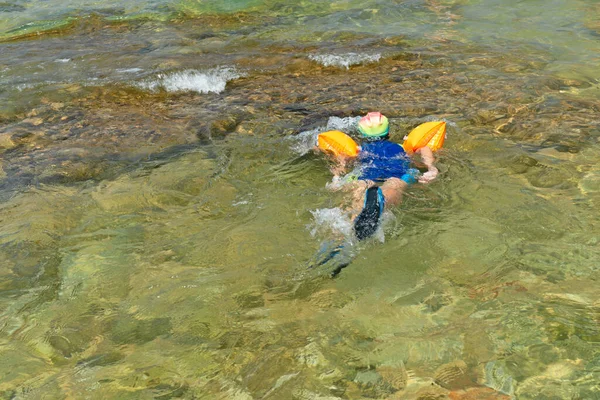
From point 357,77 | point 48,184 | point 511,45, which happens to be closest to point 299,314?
point 48,184

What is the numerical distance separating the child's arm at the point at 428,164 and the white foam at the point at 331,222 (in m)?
0.87

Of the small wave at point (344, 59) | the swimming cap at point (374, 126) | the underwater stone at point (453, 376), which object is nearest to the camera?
the underwater stone at point (453, 376)

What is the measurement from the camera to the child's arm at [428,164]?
4902 mm

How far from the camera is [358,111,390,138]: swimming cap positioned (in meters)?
5.29

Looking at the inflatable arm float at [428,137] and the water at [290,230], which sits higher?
the inflatable arm float at [428,137]

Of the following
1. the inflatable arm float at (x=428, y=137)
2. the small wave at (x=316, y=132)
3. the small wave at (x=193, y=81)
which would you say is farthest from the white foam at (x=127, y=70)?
the inflatable arm float at (x=428, y=137)

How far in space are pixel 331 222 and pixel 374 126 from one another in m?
1.36

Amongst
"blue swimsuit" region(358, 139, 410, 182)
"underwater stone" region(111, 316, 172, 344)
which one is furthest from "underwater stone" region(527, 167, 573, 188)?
"underwater stone" region(111, 316, 172, 344)

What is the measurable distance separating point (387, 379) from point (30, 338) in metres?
2.11

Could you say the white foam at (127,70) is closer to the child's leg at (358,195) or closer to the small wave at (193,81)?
the small wave at (193,81)

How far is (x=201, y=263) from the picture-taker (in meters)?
3.98

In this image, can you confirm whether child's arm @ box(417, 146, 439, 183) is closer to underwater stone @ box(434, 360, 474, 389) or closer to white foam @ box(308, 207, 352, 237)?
white foam @ box(308, 207, 352, 237)

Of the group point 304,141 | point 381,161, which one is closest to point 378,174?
point 381,161

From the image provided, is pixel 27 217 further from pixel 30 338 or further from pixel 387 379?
pixel 387 379
